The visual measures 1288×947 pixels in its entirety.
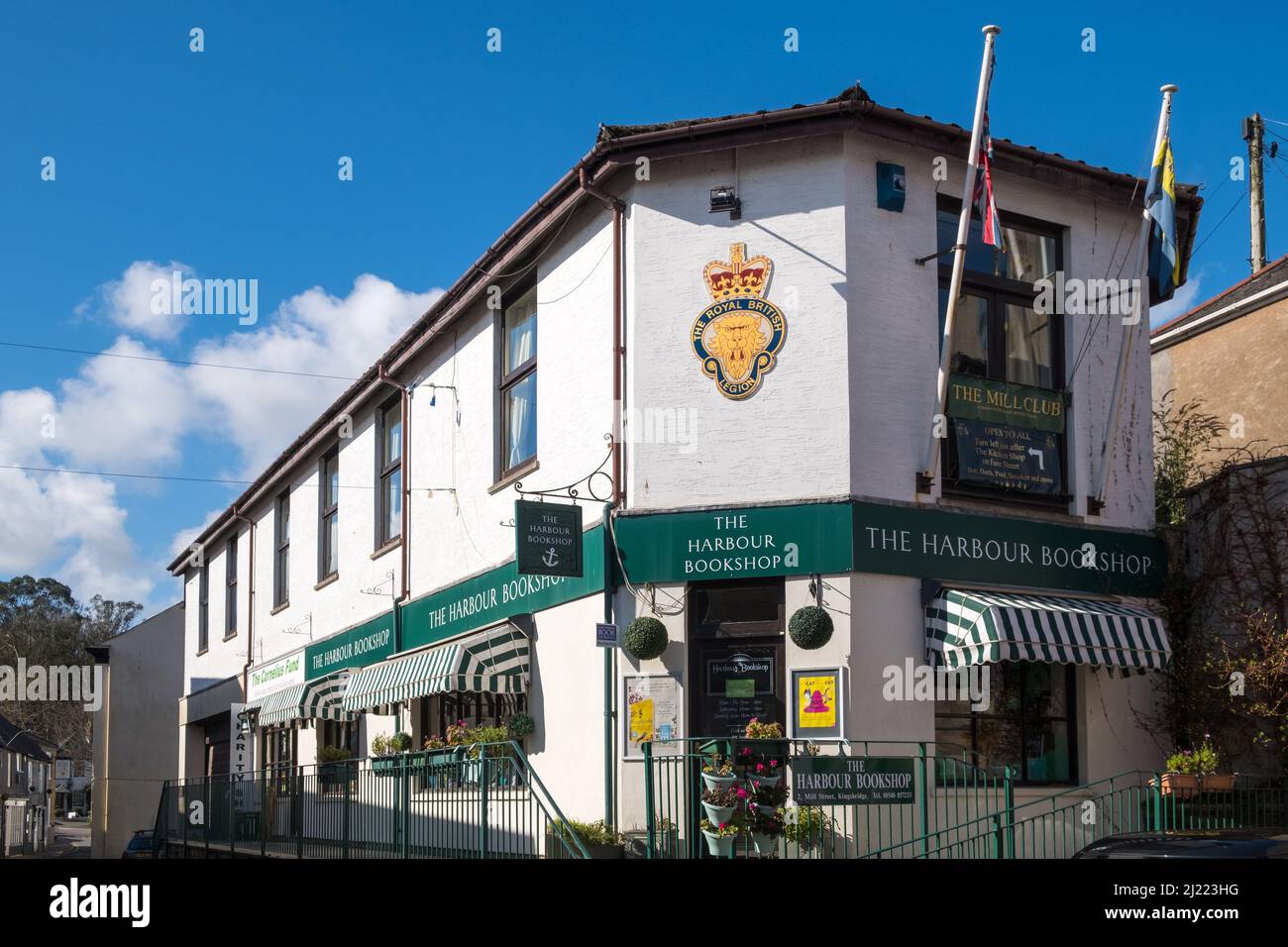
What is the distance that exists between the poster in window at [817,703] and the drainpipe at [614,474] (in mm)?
1894

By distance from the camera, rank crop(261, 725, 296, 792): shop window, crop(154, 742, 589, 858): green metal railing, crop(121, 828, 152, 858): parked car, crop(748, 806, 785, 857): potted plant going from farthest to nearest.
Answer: crop(121, 828, 152, 858): parked car
crop(261, 725, 296, 792): shop window
crop(748, 806, 785, 857): potted plant
crop(154, 742, 589, 858): green metal railing

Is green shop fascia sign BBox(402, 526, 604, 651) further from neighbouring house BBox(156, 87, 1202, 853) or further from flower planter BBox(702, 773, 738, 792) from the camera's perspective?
flower planter BBox(702, 773, 738, 792)

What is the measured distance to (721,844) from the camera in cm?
1247

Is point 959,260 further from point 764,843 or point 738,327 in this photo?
point 764,843

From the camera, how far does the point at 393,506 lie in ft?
71.9

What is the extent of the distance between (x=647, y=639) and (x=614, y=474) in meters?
1.85

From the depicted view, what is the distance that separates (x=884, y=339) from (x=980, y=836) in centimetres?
487

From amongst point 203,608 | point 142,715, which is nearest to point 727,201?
point 203,608

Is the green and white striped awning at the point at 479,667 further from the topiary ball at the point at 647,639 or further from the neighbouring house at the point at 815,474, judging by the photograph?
the topiary ball at the point at 647,639

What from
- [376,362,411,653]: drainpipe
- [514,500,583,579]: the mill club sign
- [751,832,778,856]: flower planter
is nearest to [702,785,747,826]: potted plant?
[751,832,778,856]: flower planter

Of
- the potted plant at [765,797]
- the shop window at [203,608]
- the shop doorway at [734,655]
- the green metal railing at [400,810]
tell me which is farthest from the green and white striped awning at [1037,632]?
the shop window at [203,608]

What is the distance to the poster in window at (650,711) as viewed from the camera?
14000 millimetres

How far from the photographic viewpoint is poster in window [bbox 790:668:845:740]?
43.7ft

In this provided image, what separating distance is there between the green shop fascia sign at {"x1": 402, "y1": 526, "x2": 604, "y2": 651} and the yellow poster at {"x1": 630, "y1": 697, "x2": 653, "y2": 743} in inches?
49.4
